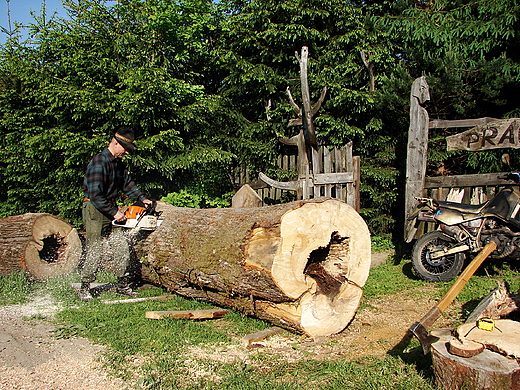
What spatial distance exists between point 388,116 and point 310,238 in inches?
186

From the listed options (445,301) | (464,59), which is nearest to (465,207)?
(464,59)

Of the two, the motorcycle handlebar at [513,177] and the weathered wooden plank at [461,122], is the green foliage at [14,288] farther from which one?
the motorcycle handlebar at [513,177]

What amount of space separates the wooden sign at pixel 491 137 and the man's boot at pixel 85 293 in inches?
209

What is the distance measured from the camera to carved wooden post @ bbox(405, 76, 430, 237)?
6547 mm

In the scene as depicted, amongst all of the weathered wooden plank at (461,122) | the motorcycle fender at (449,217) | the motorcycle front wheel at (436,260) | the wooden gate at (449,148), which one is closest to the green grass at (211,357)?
the motorcycle front wheel at (436,260)

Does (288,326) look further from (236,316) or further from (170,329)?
(170,329)

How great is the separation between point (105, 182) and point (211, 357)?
8.84ft

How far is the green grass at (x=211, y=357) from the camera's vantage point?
9.79 feet

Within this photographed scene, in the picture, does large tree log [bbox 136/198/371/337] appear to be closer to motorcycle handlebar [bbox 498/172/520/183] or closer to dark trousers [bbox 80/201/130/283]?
dark trousers [bbox 80/201/130/283]

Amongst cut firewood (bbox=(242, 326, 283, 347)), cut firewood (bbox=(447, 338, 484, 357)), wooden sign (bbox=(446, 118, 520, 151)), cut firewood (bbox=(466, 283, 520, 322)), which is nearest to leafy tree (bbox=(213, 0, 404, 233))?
wooden sign (bbox=(446, 118, 520, 151))

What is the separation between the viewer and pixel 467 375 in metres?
2.52

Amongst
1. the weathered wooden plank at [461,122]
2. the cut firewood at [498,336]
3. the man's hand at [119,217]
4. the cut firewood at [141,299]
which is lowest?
the cut firewood at [141,299]

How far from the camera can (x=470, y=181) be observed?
20.2 ft

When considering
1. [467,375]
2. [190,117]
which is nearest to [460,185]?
[467,375]
